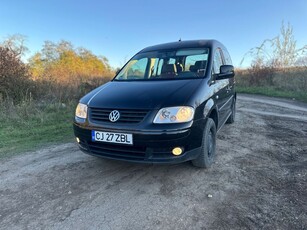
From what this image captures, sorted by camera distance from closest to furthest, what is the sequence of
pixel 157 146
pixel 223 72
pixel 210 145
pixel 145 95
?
1. pixel 157 146
2. pixel 145 95
3. pixel 210 145
4. pixel 223 72

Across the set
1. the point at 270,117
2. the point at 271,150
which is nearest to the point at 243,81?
the point at 270,117

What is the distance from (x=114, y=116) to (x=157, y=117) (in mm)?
550

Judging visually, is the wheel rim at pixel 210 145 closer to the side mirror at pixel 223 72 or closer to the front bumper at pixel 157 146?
the front bumper at pixel 157 146

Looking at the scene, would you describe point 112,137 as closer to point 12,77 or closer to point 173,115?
point 173,115

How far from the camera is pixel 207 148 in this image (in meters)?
3.29

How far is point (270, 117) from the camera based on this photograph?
7109 mm

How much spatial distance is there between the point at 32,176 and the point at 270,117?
6428 millimetres

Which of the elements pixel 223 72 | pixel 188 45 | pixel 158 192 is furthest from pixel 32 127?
pixel 223 72

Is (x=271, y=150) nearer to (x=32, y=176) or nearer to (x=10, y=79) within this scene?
(x=32, y=176)

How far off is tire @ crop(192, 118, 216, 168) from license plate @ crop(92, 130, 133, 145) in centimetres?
98

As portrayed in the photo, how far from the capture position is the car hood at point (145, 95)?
9.43 feet

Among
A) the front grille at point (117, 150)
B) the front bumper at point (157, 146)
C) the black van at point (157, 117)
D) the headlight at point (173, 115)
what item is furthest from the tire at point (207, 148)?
the front grille at point (117, 150)

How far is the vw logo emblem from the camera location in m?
2.91

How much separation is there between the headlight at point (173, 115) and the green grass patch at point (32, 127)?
313 centimetres
